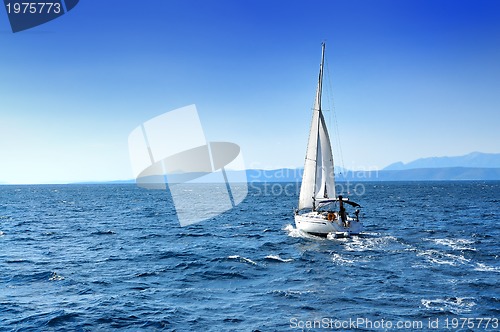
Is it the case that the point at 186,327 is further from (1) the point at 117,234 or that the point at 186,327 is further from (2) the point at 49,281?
(1) the point at 117,234

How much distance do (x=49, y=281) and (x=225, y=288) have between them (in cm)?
1294

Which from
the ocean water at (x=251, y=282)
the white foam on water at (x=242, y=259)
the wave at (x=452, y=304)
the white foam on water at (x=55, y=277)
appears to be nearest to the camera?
the ocean water at (x=251, y=282)

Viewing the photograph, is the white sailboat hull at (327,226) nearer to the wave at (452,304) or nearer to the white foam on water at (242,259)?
the white foam on water at (242,259)

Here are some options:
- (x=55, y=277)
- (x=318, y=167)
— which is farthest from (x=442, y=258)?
(x=55, y=277)

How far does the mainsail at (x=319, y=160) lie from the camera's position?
4412 centimetres

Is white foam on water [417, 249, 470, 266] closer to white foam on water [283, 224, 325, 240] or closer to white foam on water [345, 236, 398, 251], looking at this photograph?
white foam on water [345, 236, 398, 251]

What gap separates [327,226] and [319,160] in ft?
28.9

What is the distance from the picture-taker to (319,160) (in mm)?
44531

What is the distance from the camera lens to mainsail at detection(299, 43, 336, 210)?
145 feet

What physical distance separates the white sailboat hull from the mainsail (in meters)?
3.76

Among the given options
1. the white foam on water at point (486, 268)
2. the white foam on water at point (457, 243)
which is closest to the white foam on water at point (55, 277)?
the white foam on water at point (486, 268)

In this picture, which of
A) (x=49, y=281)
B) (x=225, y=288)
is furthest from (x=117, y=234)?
(x=225, y=288)

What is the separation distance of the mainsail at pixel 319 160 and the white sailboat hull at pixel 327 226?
3.76m

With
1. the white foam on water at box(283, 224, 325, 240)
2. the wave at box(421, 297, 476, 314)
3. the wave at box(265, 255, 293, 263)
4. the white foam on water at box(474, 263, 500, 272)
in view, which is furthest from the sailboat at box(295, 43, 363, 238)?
the wave at box(421, 297, 476, 314)
